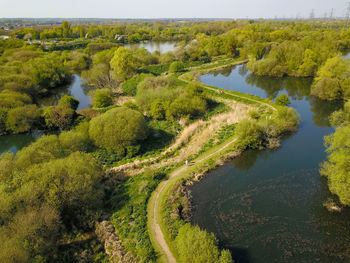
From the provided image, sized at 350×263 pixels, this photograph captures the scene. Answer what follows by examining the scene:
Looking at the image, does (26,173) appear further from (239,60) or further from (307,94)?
(239,60)

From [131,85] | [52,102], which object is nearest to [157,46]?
[131,85]

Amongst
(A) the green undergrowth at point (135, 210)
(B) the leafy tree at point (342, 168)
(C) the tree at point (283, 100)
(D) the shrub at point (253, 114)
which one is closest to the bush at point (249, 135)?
(D) the shrub at point (253, 114)

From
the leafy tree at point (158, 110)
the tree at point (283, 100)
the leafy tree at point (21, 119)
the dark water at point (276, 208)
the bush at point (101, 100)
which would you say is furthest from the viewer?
the bush at point (101, 100)

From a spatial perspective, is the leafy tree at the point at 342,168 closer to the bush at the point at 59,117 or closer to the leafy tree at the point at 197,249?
the leafy tree at the point at 197,249

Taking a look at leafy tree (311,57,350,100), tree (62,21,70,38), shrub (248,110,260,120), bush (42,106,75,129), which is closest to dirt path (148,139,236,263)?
shrub (248,110,260,120)

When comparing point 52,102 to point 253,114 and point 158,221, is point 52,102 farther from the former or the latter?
point 158,221

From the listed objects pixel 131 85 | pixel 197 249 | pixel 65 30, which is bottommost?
pixel 197 249

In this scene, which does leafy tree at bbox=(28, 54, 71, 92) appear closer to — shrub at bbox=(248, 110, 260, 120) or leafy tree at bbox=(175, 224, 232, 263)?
shrub at bbox=(248, 110, 260, 120)
